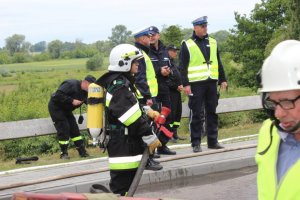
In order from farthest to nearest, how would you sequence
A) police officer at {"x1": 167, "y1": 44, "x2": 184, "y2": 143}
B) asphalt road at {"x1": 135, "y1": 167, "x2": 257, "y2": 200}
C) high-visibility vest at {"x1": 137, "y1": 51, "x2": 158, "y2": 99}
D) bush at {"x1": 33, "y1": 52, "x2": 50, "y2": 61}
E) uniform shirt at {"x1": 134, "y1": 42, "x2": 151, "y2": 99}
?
bush at {"x1": 33, "y1": 52, "x2": 50, "y2": 61} < police officer at {"x1": 167, "y1": 44, "x2": 184, "y2": 143} < high-visibility vest at {"x1": 137, "y1": 51, "x2": 158, "y2": 99} < uniform shirt at {"x1": 134, "y1": 42, "x2": 151, "y2": 99} < asphalt road at {"x1": 135, "y1": 167, "x2": 257, "y2": 200}

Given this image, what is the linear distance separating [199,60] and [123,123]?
3.42 m

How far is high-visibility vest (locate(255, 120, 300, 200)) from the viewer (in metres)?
2.09

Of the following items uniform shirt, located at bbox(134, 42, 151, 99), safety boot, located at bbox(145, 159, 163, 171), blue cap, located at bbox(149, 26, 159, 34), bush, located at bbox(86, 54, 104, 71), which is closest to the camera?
safety boot, located at bbox(145, 159, 163, 171)

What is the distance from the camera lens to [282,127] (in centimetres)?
225

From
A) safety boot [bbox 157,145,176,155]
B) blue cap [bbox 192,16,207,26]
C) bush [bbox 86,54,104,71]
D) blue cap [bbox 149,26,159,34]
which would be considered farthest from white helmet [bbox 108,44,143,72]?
bush [bbox 86,54,104,71]

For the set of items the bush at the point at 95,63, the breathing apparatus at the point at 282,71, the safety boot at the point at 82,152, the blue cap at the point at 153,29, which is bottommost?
the bush at the point at 95,63

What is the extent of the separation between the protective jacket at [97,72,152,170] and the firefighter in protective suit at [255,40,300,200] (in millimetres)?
2975

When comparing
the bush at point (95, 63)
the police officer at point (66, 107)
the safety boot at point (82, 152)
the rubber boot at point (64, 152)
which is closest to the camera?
the police officer at point (66, 107)

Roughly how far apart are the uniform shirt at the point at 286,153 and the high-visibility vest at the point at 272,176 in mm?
17

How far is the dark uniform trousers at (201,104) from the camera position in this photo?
8.41 metres

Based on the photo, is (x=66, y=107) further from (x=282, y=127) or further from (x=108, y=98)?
(x=282, y=127)

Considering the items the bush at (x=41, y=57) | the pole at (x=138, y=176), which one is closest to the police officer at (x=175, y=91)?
the pole at (x=138, y=176)

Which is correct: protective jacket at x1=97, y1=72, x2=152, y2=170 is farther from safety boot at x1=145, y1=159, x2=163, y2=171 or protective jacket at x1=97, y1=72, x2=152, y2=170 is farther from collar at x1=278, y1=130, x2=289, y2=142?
collar at x1=278, y1=130, x2=289, y2=142

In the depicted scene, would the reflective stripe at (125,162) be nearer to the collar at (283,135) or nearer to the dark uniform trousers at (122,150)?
the dark uniform trousers at (122,150)
